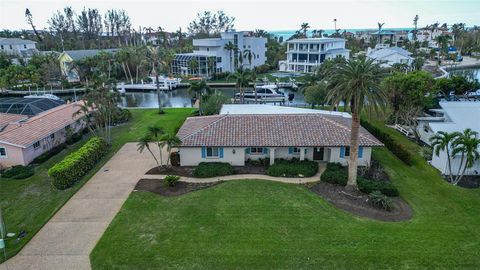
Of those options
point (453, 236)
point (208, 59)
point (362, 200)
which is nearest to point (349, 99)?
point (362, 200)

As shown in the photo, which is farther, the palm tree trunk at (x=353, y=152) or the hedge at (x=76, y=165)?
the hedge at (x=76, y=165)

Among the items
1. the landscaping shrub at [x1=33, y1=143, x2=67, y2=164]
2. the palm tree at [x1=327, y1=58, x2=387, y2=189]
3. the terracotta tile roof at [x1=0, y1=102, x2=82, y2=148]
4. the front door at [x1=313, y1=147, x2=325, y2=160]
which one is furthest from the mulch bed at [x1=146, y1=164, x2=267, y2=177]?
the terracotta tile roof at [x1=0, y1=102, x2=82, y2=148]

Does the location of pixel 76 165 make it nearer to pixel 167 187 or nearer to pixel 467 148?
pixel 167 187

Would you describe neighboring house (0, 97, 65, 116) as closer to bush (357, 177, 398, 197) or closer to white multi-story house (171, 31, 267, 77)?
bush (357, 177, 398, 197)

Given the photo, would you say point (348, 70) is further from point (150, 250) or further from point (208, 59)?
point (208, 59)

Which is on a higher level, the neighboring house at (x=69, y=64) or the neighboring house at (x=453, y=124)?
the neighboring house at (x=69, y=64)

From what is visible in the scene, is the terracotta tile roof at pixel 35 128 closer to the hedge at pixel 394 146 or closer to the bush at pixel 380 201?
the bush at pixel 380 201

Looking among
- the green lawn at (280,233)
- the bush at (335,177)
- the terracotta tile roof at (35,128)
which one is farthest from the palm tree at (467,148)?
the terracotta tile roof at (35,128)
